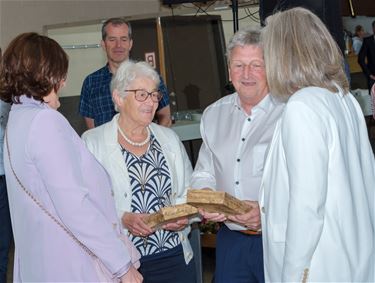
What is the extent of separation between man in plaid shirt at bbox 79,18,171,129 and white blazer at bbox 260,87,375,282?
2111 mm

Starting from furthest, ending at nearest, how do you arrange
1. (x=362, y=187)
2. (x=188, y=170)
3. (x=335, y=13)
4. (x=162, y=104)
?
(x=162, y=104), (x=335, y=13), (x=188, y=170), (x=362, y=187)

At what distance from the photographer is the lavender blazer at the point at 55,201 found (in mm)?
2332

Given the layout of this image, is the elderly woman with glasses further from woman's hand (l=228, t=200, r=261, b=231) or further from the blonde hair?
the blonde hair

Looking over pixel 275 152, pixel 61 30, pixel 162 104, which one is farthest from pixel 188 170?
pixel 61 30

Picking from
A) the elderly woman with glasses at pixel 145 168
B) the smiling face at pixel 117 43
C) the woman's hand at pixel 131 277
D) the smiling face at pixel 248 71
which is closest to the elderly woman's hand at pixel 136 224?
the elderly woman with glasses at pixel 145 168

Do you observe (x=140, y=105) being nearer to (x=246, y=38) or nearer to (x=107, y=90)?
(x=246, y=38)

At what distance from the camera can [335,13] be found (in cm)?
380

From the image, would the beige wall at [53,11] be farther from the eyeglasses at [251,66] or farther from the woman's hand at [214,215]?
the woman's hand at [214,215]

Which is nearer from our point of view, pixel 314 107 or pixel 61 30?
pixel 314 107

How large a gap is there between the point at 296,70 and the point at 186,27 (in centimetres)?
631

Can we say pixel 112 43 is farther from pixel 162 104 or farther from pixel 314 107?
pixel 314 107

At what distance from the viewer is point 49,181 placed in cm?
232

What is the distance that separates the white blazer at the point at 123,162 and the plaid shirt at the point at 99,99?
123 cm

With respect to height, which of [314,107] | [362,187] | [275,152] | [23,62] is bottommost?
[362,187]
